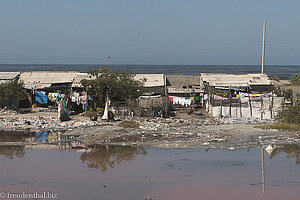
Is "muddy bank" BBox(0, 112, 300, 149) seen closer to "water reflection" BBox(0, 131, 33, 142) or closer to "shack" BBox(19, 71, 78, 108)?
"water reflection" BBox(0, 131, 33, 142)

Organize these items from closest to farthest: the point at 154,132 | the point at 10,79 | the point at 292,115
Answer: the point at 154,132 < the point at 292,115 < the point at 10,79

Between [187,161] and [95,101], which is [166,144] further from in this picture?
[95,101]

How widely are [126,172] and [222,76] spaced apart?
15481mm

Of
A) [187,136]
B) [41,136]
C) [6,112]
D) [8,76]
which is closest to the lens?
[187,136]

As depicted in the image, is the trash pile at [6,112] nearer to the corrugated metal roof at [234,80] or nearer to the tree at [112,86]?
the tree at [112,86]

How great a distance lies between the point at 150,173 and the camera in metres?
11.5

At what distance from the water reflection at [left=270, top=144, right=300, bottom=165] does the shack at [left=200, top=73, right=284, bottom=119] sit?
5.49m

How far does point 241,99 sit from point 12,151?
11000 mm

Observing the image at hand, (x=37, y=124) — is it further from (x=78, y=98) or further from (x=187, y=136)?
(x=187, y=136)

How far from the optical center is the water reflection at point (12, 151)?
13267 mm

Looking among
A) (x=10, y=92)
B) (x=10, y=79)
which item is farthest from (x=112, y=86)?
(x=10, y=79)

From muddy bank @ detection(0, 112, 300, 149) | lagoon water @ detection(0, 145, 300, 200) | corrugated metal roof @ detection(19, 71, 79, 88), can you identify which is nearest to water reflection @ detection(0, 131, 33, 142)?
muddy bank @ detection(0, 112, 300, 149)

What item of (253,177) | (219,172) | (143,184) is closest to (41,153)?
(143,184)

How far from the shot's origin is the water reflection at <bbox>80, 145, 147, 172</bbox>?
12.4 m
